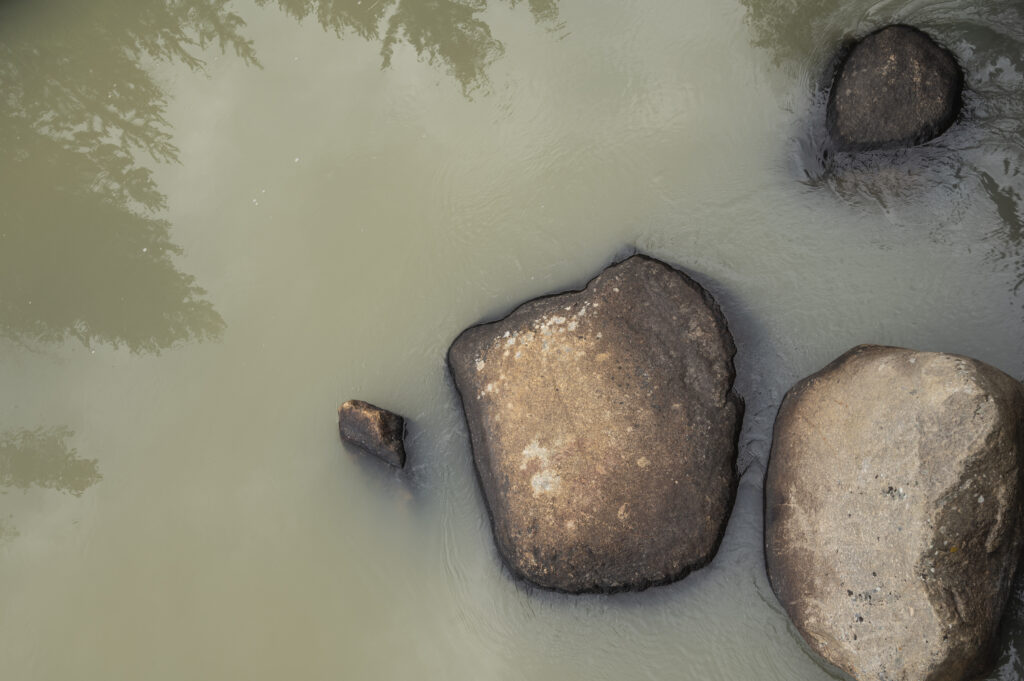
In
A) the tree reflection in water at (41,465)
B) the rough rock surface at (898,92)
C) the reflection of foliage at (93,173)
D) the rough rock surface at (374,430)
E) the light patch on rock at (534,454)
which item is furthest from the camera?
the reflection of foliage at (93,173)

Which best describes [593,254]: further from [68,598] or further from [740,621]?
[68,598]

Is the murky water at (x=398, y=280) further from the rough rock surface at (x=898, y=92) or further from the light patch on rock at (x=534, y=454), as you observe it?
the light patch on rock at (x=534, y=454)

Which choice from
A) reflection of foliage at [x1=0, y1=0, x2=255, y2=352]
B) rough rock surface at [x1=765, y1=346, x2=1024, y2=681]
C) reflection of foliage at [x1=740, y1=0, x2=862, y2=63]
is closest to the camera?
rough rock surface at [x1=765, y1=346, x2=1024, y2=681]

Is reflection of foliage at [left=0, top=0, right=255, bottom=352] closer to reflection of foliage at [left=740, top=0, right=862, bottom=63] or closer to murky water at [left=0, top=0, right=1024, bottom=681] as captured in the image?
murky water at [left=0, top=0, right=1024, bottom=681]

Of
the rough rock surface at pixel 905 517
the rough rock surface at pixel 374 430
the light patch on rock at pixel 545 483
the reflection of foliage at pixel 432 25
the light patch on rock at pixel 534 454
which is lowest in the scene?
the rough rock surface at pixel 905 517

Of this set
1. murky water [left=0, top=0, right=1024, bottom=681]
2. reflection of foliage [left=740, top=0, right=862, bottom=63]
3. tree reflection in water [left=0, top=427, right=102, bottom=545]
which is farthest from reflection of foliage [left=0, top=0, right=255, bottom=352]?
reflection of foliage [left=740, top=0, right=862, bottom=63]

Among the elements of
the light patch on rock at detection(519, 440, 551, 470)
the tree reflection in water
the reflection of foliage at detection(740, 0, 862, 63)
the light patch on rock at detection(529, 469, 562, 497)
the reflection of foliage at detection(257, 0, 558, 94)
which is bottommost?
the light patch on rock at detection(529, 469, 562, 497)

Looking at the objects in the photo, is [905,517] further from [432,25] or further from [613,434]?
[432,25]

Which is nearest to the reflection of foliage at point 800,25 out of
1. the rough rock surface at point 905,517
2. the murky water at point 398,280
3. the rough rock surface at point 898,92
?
the murky water at point 398,280
